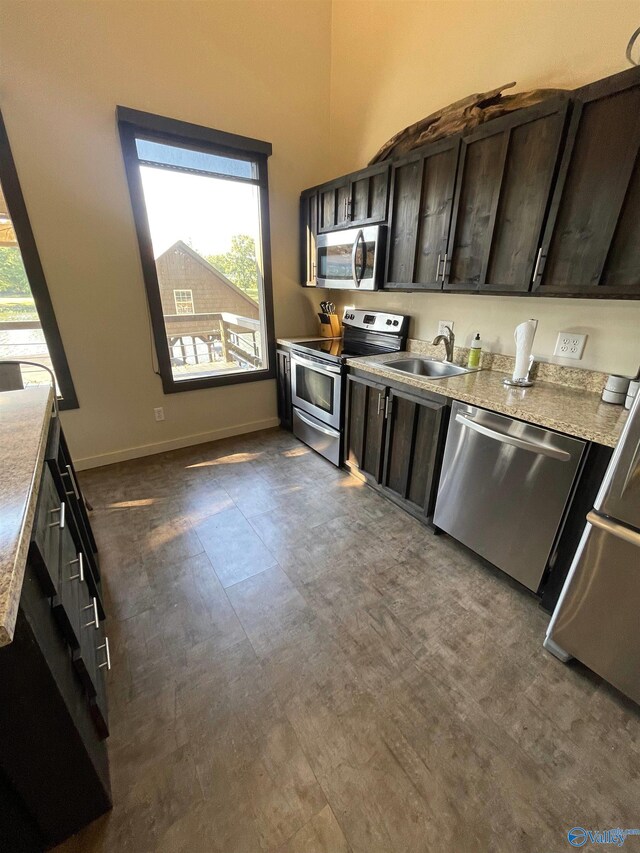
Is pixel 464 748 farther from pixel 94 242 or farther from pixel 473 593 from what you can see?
pixel 94 242

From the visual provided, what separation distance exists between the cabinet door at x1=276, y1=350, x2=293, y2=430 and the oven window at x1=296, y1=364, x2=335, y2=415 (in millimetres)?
185

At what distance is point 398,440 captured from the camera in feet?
7.28

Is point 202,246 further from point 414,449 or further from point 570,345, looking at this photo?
point 570,345

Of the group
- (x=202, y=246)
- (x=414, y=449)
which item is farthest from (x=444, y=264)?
(x=202, y=246)

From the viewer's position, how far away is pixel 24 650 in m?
0.69

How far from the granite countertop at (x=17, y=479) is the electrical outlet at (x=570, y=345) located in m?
2.33

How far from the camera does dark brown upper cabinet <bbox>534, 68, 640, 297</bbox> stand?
50.7 inches

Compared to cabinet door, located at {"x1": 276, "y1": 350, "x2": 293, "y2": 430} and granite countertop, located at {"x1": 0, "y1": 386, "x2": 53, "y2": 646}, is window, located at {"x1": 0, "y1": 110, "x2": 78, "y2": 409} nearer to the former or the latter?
granite countertop, located at {"x1": 0, "y1": 386, "x2": 53, "y2": 646}

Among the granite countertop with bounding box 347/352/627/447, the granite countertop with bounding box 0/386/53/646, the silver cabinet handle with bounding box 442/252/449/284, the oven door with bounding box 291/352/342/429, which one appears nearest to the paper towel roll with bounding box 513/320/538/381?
the granite countertop with bounding box 347/352/627/447

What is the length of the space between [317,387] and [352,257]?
100cm

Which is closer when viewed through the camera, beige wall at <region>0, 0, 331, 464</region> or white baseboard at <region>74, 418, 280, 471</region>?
beige wall at <region>0, 0, 331, 464</region>

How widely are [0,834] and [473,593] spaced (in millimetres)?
1762

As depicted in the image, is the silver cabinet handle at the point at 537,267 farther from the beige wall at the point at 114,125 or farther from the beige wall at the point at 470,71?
the beige wall at the point at 114,125

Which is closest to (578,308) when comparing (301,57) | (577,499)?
(577,499)
